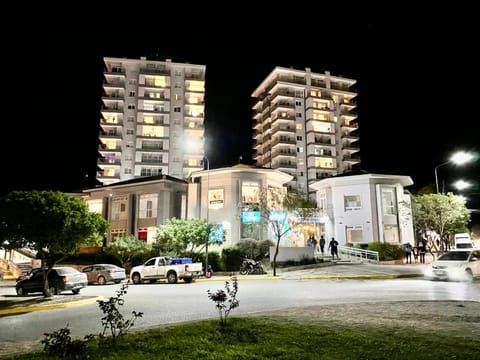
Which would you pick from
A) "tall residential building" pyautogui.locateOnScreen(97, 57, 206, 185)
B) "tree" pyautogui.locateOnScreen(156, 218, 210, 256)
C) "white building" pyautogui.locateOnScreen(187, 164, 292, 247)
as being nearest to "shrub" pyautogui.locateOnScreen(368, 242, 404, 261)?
"white building" pyautogui.locateOnScreen(187, 164, 292, 247)

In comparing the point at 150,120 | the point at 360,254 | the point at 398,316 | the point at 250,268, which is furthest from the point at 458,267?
the point at 150,120

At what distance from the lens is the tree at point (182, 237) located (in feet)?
106

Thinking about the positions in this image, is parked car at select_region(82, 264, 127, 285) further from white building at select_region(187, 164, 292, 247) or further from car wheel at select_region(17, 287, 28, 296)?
white building at select_region(187, 164, 292, 247)

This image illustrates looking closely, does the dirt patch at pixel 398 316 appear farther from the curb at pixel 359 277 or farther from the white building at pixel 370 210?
the white building at pixel 370 210

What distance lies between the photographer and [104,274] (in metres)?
26.8

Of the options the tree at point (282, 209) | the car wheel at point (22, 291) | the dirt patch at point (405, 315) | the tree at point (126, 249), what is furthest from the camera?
the tree at point (126, 249)

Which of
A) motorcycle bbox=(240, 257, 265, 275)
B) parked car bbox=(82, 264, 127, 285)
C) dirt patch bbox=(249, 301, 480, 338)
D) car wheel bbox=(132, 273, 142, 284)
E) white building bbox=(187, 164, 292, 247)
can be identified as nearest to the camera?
dirt patch bbox=(249, 301, 480, 338)

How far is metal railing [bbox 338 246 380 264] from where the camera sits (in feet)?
114

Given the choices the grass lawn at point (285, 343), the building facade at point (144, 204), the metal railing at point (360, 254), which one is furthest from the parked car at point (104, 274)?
the metal railing at point (360, 254)

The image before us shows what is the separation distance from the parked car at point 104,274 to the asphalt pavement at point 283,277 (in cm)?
471

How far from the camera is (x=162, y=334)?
24.8 feet

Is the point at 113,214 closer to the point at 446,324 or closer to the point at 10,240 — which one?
the point at 10,240

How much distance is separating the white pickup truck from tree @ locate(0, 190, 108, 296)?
7899 mm

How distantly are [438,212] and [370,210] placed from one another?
6.32m
